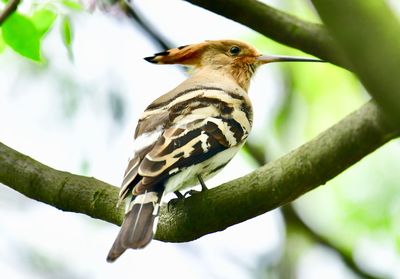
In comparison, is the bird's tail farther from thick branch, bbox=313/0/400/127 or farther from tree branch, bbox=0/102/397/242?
thick branch, bbox=313/0/400/127

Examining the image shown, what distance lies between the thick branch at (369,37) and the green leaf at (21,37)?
2.19 meters

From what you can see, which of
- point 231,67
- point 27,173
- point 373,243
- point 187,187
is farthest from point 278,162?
point 373,243

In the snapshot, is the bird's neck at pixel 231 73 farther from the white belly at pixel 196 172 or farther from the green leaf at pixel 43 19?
the green leaf at pixel 43 19

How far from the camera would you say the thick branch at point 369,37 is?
5.30 feet

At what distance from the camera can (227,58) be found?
579 cm

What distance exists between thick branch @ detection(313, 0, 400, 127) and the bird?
169cm

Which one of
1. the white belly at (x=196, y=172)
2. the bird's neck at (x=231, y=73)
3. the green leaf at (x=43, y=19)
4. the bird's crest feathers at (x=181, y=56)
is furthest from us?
the bird's neck at (x=231, y=73)

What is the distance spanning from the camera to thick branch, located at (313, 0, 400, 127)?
1614mm

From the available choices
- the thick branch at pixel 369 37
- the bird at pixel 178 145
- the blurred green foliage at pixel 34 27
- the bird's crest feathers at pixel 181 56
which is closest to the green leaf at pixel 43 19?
the blurred green foliage at pixel 34 27

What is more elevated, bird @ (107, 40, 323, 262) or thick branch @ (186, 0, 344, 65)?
thick branch @ (186, 0, 344, 65)

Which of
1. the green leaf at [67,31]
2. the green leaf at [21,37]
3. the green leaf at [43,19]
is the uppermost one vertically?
the green leaf at [21,37]

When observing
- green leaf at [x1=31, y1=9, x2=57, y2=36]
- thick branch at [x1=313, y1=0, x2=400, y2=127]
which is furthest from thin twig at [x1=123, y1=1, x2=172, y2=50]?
thick branch at [x1=313, y1=0, x2=400, y2=127]

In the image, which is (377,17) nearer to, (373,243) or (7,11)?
(7,11)

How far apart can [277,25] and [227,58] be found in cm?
251
